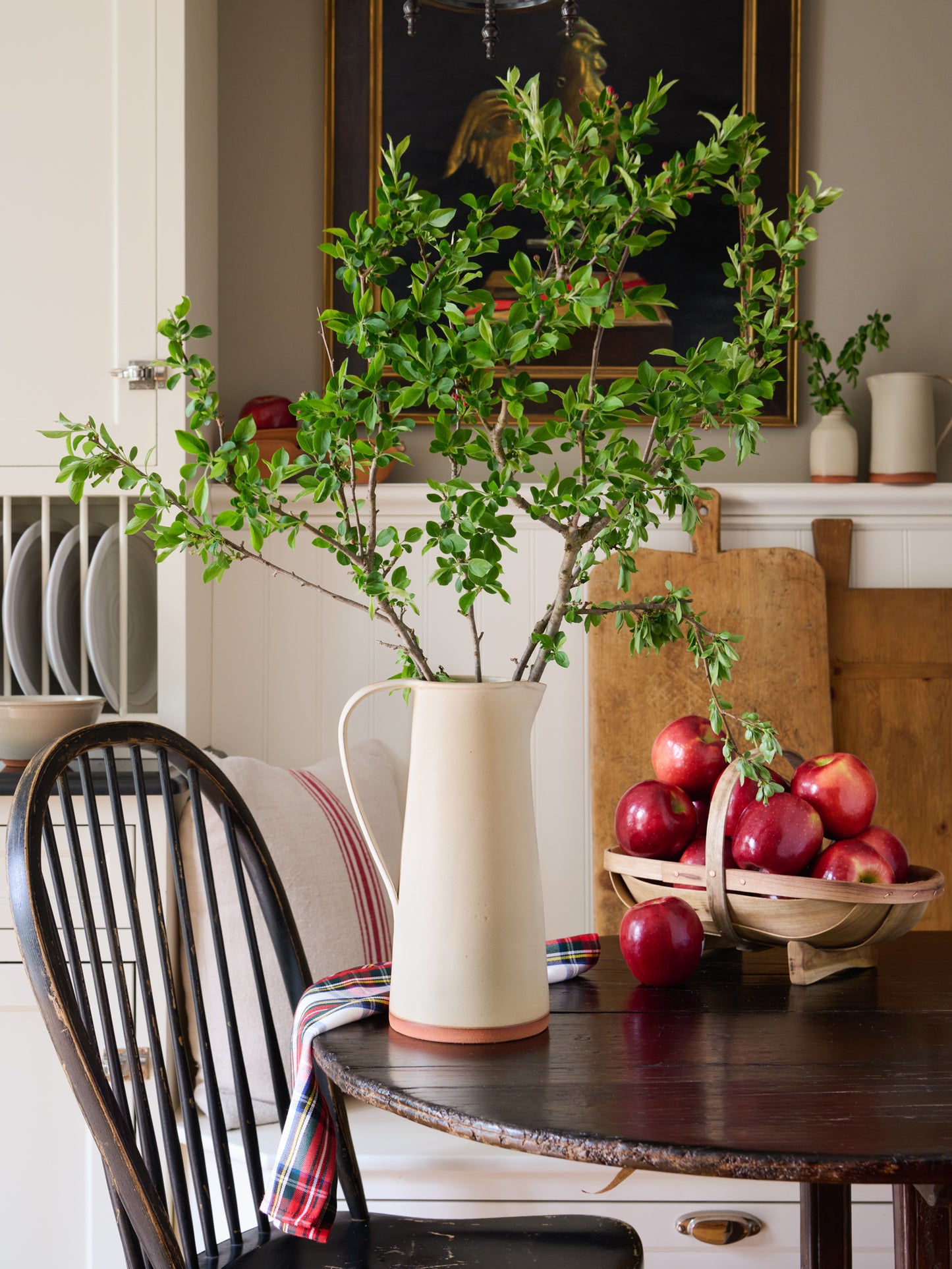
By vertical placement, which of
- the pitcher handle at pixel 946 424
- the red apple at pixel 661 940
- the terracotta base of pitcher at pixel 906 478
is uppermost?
the pitcher handle at pixel 946 424

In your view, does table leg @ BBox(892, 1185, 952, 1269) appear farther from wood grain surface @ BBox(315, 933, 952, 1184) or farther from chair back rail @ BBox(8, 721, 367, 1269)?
chair back rail @ BBox(8, 721, 367, 1269)

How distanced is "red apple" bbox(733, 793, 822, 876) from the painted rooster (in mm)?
1502

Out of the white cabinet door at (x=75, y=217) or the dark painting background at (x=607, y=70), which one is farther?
the dark painting background at (x=607, y=70)

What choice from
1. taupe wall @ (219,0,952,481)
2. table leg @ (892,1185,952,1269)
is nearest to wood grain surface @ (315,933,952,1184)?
table leg @ (892,1185,952,1269)

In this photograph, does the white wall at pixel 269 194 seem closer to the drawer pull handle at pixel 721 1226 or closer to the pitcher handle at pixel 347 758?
the pitcher handle at pixel 347 758

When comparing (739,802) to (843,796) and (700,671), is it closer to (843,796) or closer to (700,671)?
(843,796)

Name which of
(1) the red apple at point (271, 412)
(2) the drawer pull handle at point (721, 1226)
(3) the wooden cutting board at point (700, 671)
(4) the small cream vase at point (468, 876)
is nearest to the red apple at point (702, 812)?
(4) the small cream vase at point (468, 876)

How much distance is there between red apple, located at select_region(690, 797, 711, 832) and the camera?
110cm

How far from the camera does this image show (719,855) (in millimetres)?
1004

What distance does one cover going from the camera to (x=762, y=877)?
1.00 metres

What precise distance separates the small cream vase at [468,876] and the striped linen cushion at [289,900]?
805mm

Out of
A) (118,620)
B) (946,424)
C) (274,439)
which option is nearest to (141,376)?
(274,439)

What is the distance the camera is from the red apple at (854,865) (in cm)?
100

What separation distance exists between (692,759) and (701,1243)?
82 centimetres
